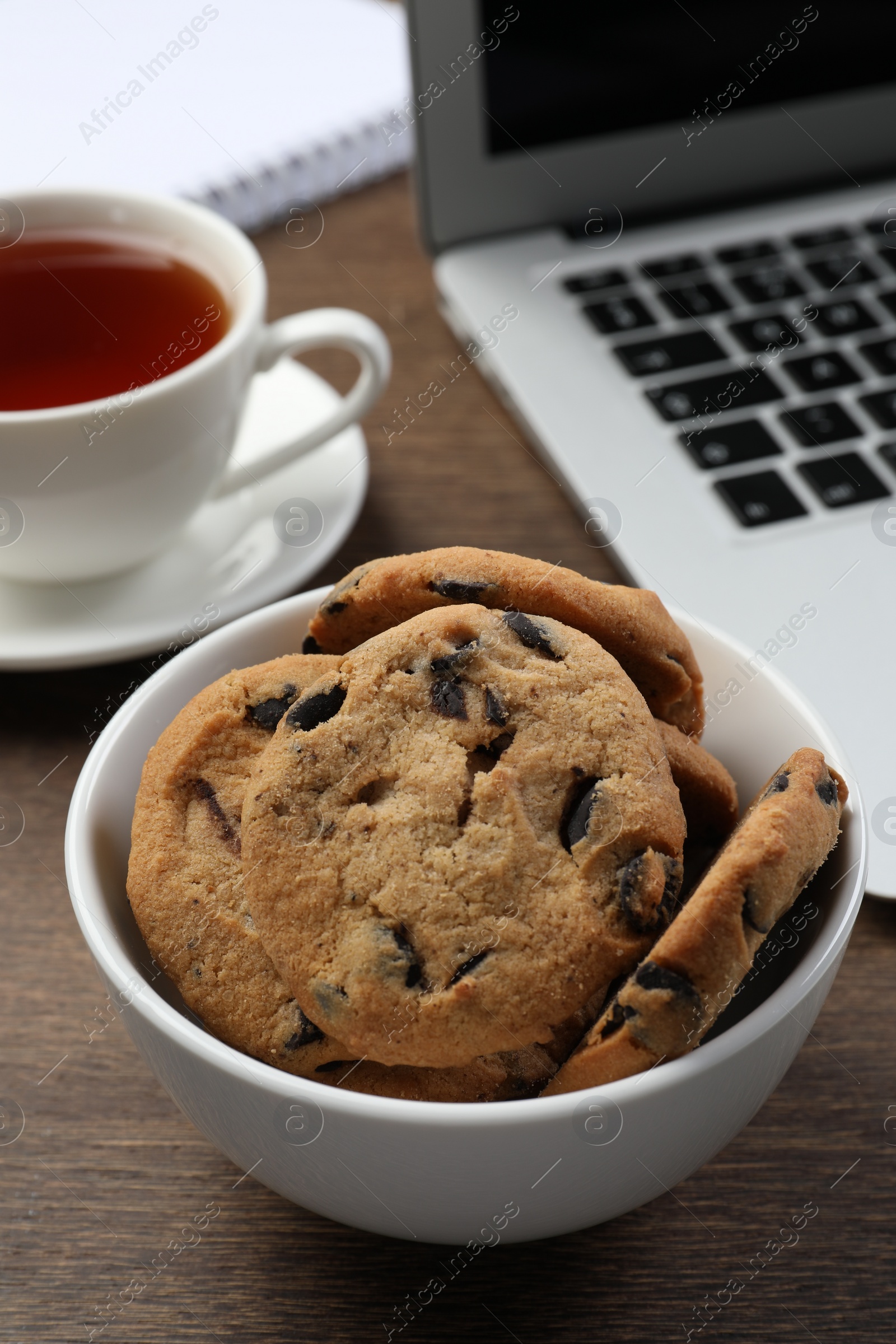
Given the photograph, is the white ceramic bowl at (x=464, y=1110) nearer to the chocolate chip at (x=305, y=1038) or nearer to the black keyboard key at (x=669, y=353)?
the chocolate chip at (x=305, y=1038)

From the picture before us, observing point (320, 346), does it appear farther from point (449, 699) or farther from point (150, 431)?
point (449, 699)

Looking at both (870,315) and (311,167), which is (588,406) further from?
(311,167)

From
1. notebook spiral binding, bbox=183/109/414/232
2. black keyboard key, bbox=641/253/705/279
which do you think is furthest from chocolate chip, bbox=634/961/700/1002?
notebook spiral binding, bbox=183/109/414/232

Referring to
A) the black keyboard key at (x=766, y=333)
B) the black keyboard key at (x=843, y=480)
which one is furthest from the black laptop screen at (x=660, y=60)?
the black keyboard key at (x=843, y=480)

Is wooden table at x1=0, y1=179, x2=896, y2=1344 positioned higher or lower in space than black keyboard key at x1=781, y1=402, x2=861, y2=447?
lower

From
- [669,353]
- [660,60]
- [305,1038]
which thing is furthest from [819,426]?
[305,1038]

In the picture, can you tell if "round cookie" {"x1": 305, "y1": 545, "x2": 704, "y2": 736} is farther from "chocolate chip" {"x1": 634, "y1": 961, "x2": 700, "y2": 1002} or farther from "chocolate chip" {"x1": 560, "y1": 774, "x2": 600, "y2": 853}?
"chocolate chip" {"x1": 634, "y1": 961, "x2": 700, "y2": 1002}
